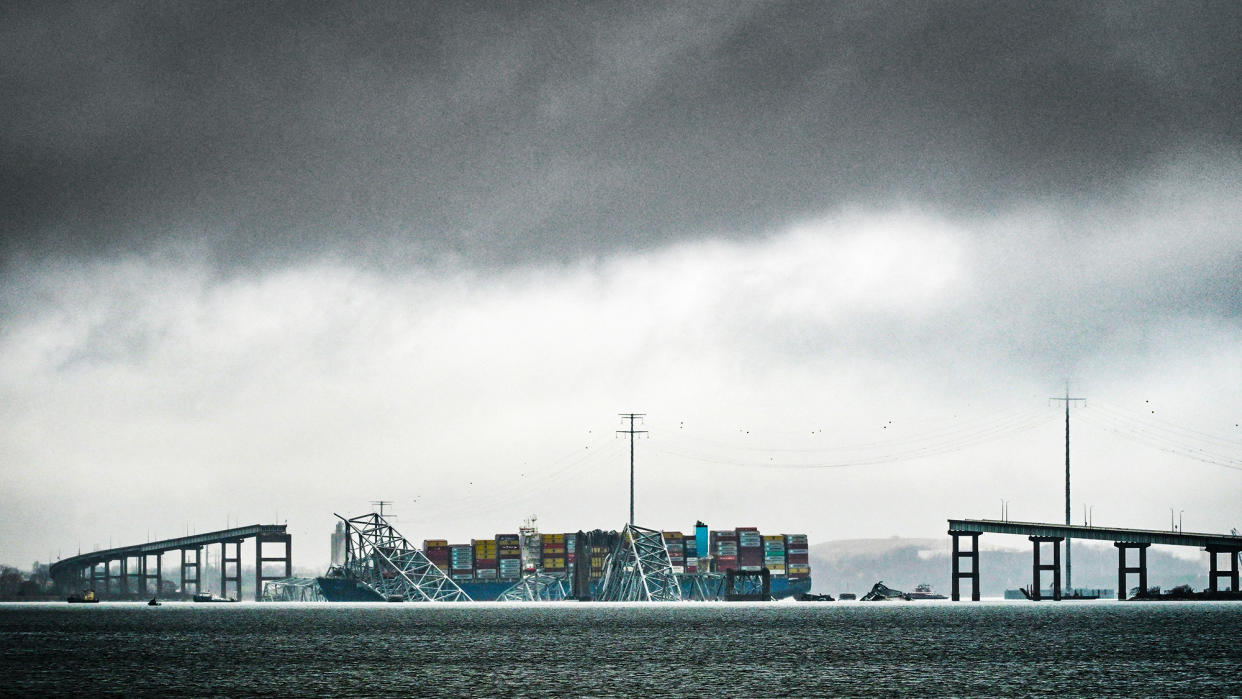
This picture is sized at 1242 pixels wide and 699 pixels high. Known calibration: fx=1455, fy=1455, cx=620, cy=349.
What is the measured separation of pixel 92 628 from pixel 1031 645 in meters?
107

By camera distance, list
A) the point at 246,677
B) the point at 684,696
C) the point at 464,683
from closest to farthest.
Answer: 1. the point at 684,696
2. the point at 464,683
3. the point at 246,677

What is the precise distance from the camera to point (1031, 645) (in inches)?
4299

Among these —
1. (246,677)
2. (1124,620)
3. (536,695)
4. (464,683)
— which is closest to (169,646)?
(246,677)

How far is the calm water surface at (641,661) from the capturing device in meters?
70.1

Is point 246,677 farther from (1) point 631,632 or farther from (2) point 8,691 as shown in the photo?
(1) point 631,632

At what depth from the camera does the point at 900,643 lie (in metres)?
114

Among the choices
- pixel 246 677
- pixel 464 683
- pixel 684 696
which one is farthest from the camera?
pixel 246 677

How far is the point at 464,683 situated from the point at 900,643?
51.0m

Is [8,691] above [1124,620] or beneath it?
above

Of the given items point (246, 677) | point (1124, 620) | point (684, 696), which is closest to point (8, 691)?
point (246, 677)

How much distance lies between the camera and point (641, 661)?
90250 millimetres

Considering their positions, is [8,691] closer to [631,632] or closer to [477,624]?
[631,632]

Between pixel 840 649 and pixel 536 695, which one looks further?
pixel 840 649

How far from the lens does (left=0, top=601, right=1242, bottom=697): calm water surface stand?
70062 millimetres
